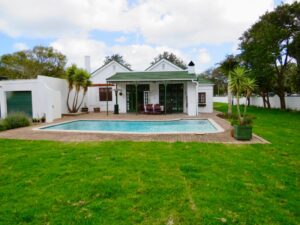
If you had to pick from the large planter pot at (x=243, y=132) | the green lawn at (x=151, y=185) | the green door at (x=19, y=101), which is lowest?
the green lawn at (x=151, y=185)

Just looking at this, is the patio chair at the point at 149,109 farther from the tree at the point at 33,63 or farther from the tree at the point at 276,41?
the tree at the point at 33,63

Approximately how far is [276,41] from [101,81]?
17375mm

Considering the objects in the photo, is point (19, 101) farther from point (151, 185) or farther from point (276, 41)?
point (276, 41)

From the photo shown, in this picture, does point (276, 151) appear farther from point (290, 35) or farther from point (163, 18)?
point (290, 35)

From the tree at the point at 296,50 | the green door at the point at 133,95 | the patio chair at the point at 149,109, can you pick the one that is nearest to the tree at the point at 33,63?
the green door at the point at 133,95

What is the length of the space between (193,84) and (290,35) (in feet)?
33.5

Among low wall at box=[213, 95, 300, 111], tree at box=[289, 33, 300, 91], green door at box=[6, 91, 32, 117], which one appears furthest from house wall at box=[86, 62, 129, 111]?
low wall at box=[213, 95, 300, 111]

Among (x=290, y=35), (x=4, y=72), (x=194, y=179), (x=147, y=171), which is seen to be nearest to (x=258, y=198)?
(x=194, y=179)

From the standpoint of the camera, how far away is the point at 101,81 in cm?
2275

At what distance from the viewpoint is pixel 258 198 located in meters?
3.55

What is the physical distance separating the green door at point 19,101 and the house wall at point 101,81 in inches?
287

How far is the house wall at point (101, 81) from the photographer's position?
22234 mm

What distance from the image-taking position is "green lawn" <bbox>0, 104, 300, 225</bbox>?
3.08 m

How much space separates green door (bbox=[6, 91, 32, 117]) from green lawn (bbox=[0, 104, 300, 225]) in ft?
31.6
